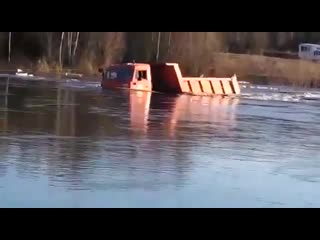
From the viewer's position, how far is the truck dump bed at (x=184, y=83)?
15.9m

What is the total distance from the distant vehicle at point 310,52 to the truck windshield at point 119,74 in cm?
384

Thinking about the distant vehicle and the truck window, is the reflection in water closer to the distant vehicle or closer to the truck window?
the distant vehicle

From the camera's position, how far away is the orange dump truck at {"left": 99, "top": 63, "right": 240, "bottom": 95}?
624 inches

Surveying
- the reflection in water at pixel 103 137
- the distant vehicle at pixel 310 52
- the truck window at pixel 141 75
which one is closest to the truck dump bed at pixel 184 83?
the truck window at pixel 141 75

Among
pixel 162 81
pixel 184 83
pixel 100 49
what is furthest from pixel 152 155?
pixel 100 49

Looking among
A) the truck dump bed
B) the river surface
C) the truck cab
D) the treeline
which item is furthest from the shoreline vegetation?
the river surface

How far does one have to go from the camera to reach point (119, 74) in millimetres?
16094

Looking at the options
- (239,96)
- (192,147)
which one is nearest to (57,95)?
(239,96)
